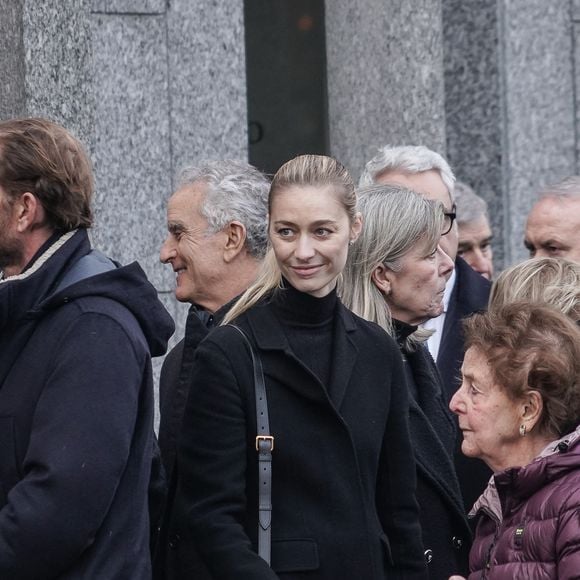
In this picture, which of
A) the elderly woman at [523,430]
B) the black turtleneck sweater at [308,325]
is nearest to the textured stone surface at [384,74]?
the black turtleneck sweater at [308,325]

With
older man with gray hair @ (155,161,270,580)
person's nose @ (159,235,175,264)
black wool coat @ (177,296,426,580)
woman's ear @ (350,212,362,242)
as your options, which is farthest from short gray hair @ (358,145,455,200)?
black wool coat @ (177,296,426,580)

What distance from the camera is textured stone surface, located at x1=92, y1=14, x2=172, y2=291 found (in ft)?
20.5

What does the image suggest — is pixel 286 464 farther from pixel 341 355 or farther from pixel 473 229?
pixel 473 229

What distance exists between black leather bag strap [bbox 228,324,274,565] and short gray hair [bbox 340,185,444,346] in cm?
72

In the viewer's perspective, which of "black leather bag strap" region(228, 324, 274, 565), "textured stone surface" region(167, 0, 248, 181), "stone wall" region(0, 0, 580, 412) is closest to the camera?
"black leather bag strap" region(228, 324, 274, 565)

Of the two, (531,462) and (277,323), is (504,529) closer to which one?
(531,462)

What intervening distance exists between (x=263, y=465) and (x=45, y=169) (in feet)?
2.99

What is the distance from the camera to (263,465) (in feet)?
12.2

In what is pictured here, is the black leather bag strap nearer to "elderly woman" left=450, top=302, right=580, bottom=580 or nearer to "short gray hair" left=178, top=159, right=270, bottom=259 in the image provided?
"elderly woman" left=450, top=302, right=580, bottom=580

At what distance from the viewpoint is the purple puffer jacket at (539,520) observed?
3326mm

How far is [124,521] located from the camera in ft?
11.6

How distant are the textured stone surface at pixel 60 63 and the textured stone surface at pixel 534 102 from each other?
226 centimetres

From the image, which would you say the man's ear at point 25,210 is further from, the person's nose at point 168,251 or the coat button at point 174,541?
the person's nose at point 168,251

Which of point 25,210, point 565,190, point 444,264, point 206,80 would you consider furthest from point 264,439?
point 206,80
